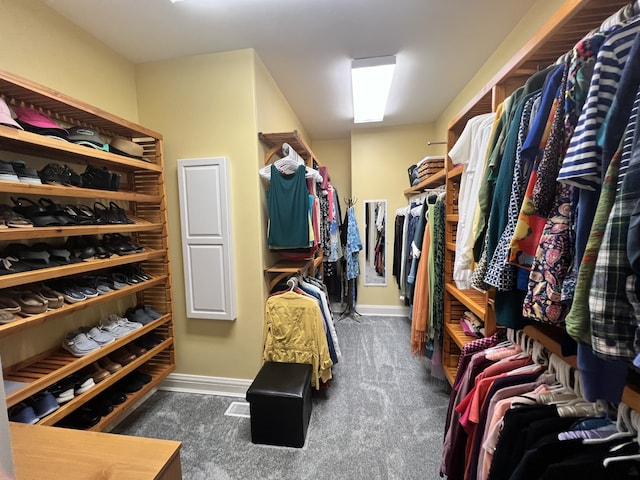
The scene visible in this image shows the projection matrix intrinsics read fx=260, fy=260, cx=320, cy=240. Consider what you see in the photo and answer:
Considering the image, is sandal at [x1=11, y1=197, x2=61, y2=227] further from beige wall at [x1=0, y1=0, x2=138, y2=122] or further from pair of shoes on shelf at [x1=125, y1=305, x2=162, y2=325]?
pair of shoes on shelf at [x1=125, y1=305, x2=162, y2=325]

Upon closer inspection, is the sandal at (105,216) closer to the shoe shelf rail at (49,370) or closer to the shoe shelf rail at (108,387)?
the shoe shelf rail at (49,370)

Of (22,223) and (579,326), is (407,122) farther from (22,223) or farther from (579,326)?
(22,223)

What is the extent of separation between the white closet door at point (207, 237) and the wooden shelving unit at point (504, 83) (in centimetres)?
166

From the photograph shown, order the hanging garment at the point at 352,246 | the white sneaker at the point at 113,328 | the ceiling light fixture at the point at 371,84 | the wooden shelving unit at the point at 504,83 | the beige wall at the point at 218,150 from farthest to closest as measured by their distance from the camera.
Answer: the hanging garment at the point at 352,246
the ceiling light fixture at the point at 371,84
the beige wall at the point at 218,150
the white sneaker at the point at 113,328
the wooden shelving unit at the point at 504,83

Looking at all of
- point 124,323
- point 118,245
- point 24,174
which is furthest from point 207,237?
point 24,174

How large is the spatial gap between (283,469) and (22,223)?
1.84 metres

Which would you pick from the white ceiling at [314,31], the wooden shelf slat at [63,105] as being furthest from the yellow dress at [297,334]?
the white ceiling at [314,31]

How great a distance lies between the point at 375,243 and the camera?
3955 millimetres

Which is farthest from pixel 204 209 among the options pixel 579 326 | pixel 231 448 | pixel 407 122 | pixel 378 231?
pixel 407 122

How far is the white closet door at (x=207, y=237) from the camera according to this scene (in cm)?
201

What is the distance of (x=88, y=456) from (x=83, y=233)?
44.5 inches

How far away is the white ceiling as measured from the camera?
1589 millimetres

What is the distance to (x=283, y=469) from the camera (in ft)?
4.90

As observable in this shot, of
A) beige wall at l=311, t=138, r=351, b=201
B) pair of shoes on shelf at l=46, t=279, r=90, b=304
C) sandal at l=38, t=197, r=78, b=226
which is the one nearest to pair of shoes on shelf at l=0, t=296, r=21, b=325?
pair of shoes on shelf at l=46, t=279, r=90, b=304
